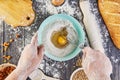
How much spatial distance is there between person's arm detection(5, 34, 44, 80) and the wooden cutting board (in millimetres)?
107

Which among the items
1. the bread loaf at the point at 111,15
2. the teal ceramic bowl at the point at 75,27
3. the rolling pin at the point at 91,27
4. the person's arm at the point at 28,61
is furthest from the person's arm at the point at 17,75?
the bread loaf at the point at 111,15

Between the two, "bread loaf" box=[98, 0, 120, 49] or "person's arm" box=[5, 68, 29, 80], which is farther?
"bread loaf" box=[98, 0, 120, 49]

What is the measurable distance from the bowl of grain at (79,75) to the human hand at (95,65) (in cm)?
2

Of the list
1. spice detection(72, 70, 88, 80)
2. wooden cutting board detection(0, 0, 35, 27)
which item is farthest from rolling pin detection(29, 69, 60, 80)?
wooden cutting board detection(0, 0, 35, 27)

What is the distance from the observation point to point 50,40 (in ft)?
5.08

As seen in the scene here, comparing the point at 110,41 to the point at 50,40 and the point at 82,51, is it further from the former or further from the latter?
the point at 50,40

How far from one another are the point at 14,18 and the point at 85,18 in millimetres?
355

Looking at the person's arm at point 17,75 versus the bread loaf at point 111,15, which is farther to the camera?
the bread loaf at point 111,15

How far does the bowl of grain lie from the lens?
155 centimetres

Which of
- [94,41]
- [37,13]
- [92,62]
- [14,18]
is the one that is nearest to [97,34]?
[94,41]

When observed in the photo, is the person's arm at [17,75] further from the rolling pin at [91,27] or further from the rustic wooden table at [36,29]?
the rolling pin at [91,27]

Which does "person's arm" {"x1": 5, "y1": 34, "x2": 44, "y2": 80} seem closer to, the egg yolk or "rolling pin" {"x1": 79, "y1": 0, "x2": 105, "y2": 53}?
the egg yolk

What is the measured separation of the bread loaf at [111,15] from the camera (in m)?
1.57

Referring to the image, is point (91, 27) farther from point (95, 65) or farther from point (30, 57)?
point (30, 57)
